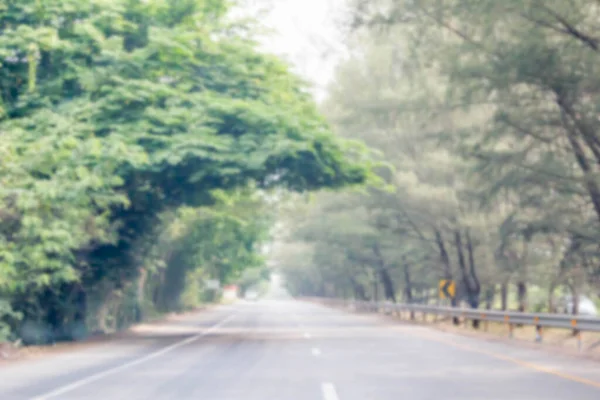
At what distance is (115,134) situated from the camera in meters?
21.8

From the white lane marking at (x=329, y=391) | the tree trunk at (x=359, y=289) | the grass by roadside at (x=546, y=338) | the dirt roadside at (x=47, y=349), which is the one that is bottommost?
the white lane marking at (x=329, y=391)

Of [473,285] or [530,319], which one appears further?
[473,285]

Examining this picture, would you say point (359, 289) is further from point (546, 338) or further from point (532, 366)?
point (532, 366)

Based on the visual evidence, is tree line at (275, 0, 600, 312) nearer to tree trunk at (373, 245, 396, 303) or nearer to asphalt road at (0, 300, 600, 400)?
tree trunk at (373, 245, 396, 303)

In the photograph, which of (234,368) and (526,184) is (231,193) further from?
(234,368)

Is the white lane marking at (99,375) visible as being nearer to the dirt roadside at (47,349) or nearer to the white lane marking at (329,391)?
the dirt roadside at (47,349)

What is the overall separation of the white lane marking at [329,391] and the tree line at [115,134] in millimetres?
9323

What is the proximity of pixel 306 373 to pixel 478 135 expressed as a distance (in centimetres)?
1469

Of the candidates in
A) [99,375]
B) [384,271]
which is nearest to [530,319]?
[99,375]

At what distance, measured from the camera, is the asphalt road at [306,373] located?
12297 mm

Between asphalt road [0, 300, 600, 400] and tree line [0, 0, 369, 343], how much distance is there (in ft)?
10.1

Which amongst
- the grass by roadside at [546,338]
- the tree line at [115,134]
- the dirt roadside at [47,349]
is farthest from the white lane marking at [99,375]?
the grass by roadside at [546,338]

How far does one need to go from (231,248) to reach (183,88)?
26.7 m

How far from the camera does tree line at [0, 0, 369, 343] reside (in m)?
20.8
